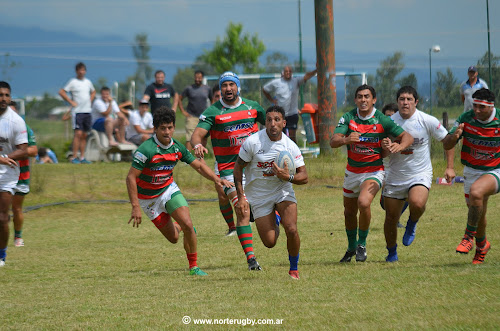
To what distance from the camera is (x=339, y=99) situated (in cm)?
2225

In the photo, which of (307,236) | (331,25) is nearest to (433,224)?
(307,236)

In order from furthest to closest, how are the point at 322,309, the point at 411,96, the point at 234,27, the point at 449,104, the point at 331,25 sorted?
the point at 234,27 < the point at 449,104 < the point at 331,25 < the point at 411,96 < the point at 322,309

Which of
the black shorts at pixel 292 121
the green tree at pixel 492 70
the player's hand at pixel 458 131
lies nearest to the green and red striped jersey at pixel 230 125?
the player's hand at pixel 458 131

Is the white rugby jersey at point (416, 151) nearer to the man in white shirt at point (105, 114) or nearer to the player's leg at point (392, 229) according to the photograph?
the player's leg at point (392, 229)

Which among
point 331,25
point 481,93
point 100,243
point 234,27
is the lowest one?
point 100,243

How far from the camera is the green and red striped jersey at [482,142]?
8.28 metres

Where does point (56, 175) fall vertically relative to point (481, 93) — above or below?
below

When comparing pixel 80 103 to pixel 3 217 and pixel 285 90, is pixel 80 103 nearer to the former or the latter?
pixel 285 90

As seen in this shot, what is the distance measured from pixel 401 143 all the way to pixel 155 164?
2908 millimetres

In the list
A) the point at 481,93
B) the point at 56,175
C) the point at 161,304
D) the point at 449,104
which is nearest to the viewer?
the point at 161,304

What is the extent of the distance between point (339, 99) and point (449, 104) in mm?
3295

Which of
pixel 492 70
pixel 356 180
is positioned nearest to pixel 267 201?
pixel 356 180

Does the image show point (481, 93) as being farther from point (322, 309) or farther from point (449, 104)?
point (449, 104)

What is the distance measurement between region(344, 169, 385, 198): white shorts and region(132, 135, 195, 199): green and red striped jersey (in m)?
1.93
